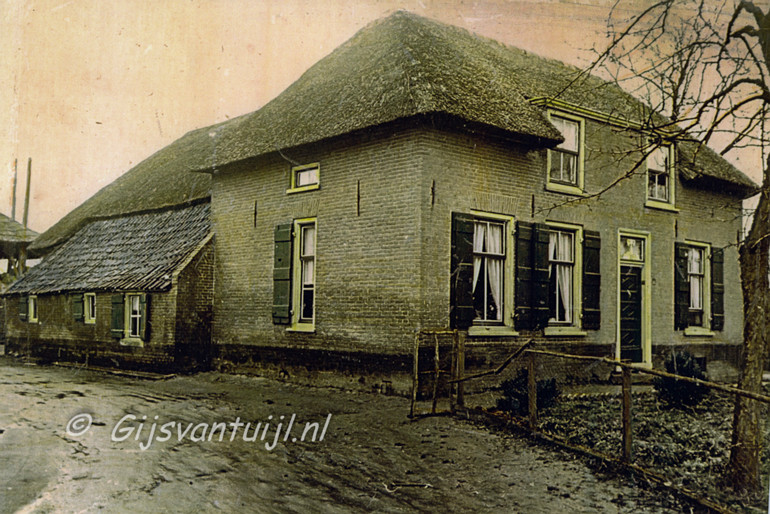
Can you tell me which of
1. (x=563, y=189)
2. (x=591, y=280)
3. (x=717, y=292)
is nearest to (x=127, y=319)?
(x=563, y=189)

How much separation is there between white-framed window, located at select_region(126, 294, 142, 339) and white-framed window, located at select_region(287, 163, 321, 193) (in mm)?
4683

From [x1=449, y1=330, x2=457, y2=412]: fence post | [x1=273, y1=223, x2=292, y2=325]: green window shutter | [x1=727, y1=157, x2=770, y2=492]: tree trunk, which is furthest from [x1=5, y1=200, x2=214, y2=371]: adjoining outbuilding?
[x1=727, y1=157, x2=770, y2=492]: tree trunk

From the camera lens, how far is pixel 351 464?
656 cm

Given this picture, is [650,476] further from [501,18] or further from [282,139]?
[282,139]

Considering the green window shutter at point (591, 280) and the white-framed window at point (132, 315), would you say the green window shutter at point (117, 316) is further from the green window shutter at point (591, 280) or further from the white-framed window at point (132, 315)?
the green window shutter at point (591, 280)

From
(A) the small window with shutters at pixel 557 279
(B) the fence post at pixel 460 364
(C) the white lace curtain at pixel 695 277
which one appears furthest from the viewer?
(C) the white lace curtain at pixel 695 277

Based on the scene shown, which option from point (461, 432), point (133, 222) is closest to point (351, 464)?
point (461, 432)

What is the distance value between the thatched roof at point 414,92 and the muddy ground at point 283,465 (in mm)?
4616

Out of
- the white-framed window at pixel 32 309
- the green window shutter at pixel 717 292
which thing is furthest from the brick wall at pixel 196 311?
the green window shutter at pixel 717 292

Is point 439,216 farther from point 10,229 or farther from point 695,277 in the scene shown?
point 695,277

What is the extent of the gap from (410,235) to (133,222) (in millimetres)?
9851

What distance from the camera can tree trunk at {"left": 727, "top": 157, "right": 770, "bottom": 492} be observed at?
582cm

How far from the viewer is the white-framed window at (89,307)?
51.2 feet

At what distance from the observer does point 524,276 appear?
1153 cm
